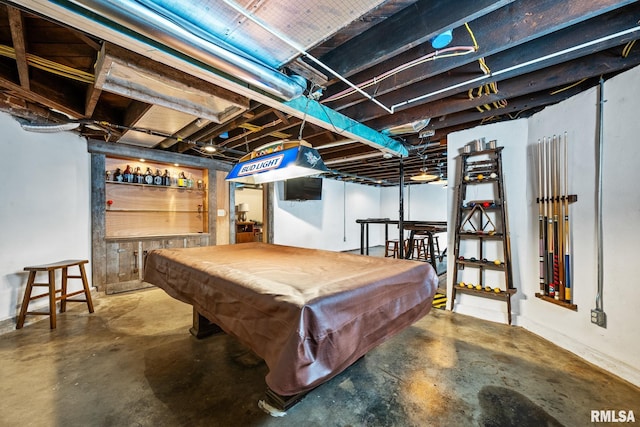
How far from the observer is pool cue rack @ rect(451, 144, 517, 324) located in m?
2.86

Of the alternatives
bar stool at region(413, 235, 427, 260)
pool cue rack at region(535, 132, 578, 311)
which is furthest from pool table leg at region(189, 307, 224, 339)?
bar stool at region(413, 235, 427, 260)

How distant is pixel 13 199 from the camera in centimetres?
275

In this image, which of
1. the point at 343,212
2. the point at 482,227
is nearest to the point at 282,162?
the point at 482,227

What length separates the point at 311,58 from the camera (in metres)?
1.53

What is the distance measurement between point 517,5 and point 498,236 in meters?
2.24

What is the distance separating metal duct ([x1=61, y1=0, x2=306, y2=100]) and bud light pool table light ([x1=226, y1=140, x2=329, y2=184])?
0.51 meters

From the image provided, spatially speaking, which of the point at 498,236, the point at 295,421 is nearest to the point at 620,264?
the point at 498,236

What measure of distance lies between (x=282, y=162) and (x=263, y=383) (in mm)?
1751

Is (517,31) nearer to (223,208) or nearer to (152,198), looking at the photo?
(223,208)

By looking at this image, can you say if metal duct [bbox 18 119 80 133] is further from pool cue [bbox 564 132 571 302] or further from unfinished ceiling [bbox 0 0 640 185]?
pool cue [bbox 564 132 571 302]

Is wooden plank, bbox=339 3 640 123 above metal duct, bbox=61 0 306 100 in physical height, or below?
above

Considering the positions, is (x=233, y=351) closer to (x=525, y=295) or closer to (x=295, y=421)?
(x=295, y=421)

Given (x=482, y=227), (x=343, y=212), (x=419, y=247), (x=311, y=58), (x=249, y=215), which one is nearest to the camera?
(x=311, y=58)

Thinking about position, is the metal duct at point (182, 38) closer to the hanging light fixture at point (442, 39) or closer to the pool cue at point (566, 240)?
the hanging light fixture at point (442, 39)
